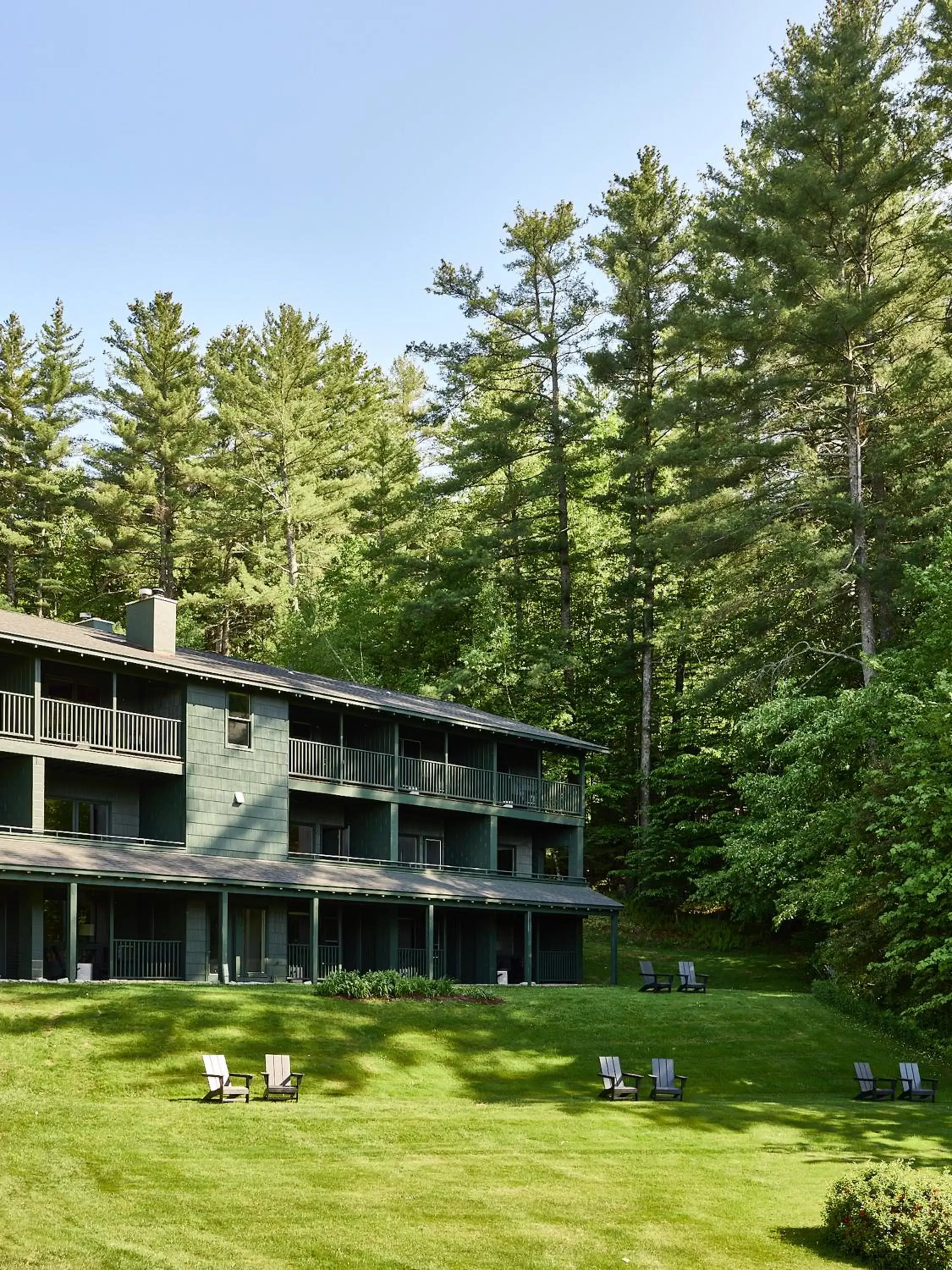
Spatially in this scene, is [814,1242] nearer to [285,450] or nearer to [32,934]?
[32,934]

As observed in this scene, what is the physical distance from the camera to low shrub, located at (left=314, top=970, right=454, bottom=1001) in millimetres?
27016

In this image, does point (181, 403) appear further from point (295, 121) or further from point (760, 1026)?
point (760, 1026)

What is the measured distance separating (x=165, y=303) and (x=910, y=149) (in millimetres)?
35475

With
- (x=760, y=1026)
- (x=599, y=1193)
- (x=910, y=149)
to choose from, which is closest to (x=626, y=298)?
(x=910, y=149)

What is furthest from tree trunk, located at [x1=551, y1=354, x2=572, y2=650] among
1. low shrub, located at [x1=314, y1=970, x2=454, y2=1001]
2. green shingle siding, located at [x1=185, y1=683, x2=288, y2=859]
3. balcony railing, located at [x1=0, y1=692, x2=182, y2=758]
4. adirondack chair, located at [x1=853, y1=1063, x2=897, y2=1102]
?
adirondack chair, located at [x1=853, y1=1063, x2=897, y2=1102]

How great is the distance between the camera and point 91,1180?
14.5 m

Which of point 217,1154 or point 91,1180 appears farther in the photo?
point 217,1154

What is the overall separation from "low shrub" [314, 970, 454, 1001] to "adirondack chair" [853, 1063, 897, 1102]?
862cm

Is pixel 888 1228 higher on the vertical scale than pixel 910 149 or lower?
lower

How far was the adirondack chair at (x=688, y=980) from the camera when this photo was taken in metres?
Answer: 33.9

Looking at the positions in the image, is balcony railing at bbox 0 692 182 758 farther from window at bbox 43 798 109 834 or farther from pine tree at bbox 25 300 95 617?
pine tree at bbox 25 300 95 617

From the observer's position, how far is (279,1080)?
2008cm

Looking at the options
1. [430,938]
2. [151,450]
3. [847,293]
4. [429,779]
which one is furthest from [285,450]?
[430,938]

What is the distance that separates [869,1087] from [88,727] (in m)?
17.9
